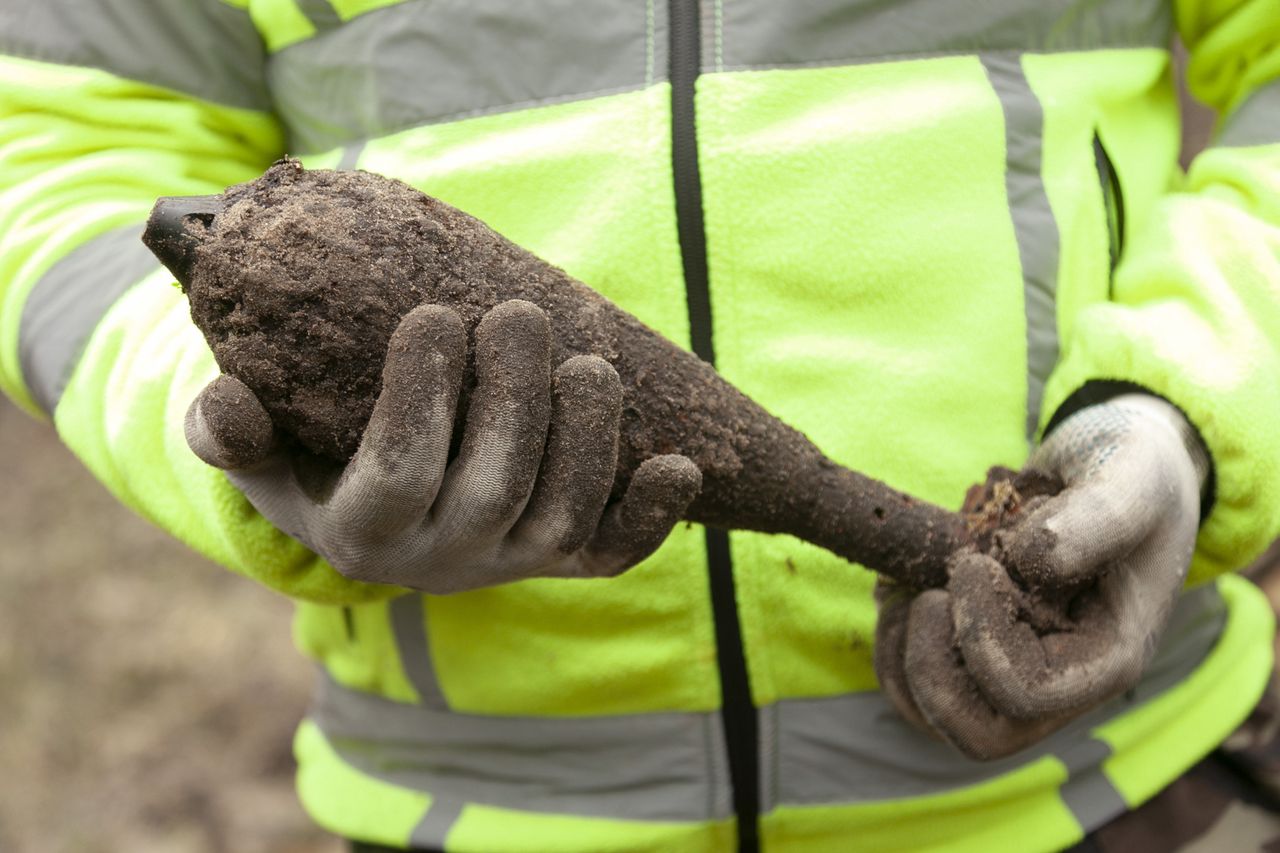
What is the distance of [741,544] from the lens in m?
1.11

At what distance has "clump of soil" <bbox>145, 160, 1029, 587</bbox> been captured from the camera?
863 mm

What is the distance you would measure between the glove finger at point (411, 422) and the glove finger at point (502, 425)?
0.06ft

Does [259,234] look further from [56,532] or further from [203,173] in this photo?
[56,532]

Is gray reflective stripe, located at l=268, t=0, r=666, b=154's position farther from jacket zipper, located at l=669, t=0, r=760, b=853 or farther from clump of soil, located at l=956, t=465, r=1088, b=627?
clump of soil, located at l=956, t=465, r=1088, b=627

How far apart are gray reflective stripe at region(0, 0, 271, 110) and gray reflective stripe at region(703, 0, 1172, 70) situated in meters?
0.51

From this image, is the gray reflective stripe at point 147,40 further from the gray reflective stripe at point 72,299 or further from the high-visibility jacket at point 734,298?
the gray reflective stripe at point 72,299

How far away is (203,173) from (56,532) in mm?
3200

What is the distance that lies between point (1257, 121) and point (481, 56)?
0.82m

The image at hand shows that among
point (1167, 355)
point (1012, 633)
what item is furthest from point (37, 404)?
point (1167, 355)

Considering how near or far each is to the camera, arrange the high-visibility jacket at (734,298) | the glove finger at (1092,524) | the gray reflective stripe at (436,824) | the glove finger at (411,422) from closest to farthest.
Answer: the glove finger at (411,422) → the glove finger at (1092,524) → the high-visibility jacket at (734,298) → the gray reflective stripe at (436,824)

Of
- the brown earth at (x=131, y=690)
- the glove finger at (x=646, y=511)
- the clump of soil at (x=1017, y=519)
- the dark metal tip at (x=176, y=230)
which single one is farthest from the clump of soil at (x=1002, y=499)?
the brown earth at (x=131, y=690)

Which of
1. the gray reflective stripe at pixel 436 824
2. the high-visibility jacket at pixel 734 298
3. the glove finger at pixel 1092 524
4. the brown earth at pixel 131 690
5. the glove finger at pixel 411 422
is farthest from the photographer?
the brown earth at pixel 131 690

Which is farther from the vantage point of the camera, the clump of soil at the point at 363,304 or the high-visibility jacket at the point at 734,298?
the high-visibility jacket at the point at 734,298

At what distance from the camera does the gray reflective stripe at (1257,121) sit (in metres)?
1.22
